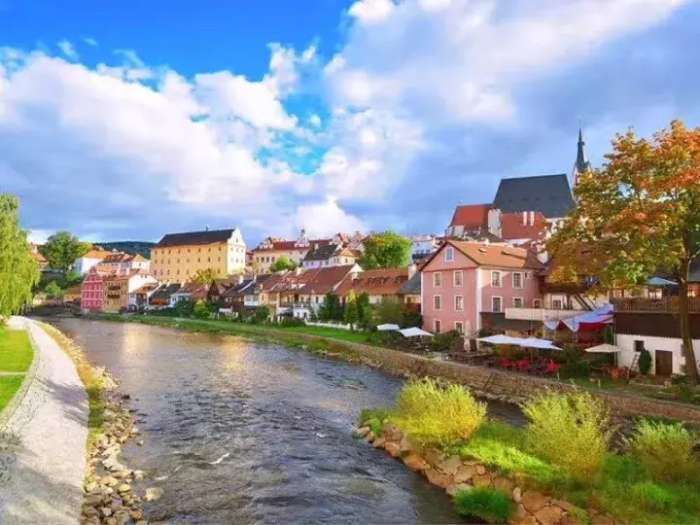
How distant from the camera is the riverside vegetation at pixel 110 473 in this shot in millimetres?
11852

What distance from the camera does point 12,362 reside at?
26.1 m

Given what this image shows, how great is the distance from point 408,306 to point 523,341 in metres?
18.2

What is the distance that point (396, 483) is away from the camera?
14406 mm

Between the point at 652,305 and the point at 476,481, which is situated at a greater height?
the point at 652,305

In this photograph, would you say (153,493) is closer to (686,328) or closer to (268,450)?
(268,450)

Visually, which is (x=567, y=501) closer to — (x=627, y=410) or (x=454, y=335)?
(x=627, y=410)

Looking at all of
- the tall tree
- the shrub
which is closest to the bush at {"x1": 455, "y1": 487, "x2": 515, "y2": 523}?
the tall tree

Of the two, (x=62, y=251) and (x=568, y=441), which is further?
(x=62, y=251)

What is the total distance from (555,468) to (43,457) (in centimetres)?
1239

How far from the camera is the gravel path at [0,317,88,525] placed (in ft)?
35.4

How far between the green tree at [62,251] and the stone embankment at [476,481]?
479 ft

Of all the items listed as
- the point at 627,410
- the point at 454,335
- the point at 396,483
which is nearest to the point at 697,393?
the point at 627,410

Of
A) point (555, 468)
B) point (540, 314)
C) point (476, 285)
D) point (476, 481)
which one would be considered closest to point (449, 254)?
point (476, 285)

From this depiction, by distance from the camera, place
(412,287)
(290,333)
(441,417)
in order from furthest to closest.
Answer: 1. (290,333)
2. (412,287)
3. (441,417)
